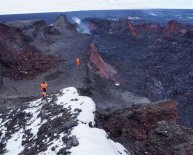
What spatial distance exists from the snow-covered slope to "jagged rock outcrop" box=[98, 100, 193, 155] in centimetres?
131

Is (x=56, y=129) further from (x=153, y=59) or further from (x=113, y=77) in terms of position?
(x=153, y=59)

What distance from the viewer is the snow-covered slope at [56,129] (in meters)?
10.9

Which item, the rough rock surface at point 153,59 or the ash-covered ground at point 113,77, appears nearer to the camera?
the ash-covered ground at point 113,77

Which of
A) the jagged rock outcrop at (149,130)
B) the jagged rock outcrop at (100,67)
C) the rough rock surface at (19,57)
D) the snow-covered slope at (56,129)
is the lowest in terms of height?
the jagged rock outcrop at (100,67)

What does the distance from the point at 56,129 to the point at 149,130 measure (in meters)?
5.27

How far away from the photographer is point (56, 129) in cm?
1231

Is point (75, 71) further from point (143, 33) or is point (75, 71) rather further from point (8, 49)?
point (143, 33)

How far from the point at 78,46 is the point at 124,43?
1935 centimetres

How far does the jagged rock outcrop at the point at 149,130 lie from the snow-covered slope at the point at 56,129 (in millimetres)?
1314

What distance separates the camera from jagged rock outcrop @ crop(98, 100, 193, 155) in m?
12.9

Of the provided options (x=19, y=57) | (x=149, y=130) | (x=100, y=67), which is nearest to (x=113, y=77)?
(x=100, y=67)

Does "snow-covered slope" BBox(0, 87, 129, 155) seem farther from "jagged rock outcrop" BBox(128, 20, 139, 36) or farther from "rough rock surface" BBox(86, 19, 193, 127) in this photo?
"jagged rock outcrop" BBox(128, 20, 139, 36)

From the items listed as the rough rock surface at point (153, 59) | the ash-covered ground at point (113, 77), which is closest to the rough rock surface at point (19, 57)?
the ash-covered ground at point (113, 77)

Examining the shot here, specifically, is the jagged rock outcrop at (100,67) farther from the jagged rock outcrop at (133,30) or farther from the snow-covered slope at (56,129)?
the jagged rock outcrop at (133,30)
